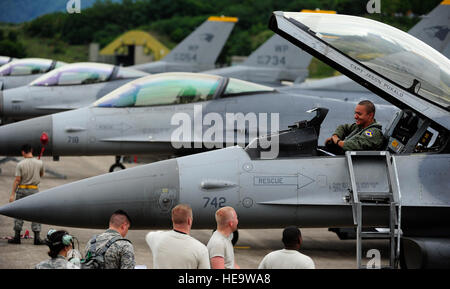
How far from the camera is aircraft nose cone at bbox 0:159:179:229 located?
8.28 meters

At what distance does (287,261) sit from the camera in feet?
18.0

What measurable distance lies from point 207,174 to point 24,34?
12.2m

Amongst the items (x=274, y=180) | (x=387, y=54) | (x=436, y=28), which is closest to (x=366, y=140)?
(x=387, y=54)

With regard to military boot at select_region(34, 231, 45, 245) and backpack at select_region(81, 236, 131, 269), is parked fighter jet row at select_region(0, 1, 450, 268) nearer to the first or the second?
military boot at select_region(34, 231, 45, 245)

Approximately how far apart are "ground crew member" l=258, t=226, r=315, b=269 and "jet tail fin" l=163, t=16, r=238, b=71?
81.0 feet

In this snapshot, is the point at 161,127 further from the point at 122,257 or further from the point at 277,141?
the point at 122,257

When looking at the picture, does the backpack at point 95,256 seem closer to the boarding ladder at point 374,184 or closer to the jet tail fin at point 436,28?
the boarding ladder at point 374,184

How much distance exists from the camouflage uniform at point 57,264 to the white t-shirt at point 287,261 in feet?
4.93

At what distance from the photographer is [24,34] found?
19000 millimetres

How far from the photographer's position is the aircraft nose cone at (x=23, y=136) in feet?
44.8

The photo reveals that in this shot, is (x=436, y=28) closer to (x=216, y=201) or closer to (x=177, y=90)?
(x=177, y=90)

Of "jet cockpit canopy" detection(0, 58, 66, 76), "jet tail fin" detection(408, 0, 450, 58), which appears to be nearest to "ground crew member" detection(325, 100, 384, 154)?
"jet tail fin" detection(408, 0, 450, 58)

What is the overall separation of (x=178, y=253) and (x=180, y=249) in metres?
0.03
